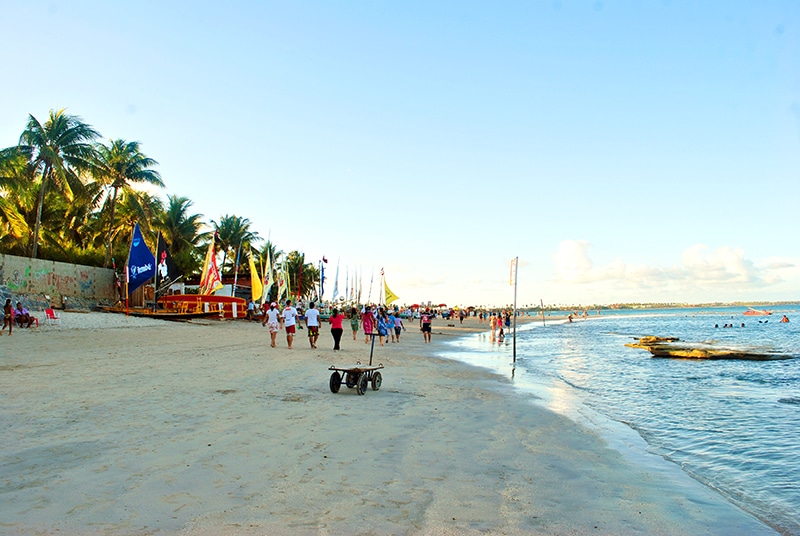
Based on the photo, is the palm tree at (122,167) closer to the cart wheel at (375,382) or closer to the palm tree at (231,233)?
the palm tree at (231,233)

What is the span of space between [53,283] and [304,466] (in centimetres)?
2830

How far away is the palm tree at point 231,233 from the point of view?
195 feet

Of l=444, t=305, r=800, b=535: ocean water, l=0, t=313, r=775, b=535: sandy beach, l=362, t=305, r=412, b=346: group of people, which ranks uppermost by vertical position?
l=362, t=305, r=412, b=346: group of people

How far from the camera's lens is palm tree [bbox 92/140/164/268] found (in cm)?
3950

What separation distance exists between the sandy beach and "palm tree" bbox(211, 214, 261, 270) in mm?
49934

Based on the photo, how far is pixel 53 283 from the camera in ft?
92.4

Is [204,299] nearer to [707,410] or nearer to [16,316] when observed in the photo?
[16,316]

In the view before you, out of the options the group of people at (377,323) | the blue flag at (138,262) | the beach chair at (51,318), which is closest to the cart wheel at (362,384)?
the group of people at (377,323)

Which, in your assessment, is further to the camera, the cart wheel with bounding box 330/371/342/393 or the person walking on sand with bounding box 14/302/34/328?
the person walking on sand with bounding box 14/302/34/328

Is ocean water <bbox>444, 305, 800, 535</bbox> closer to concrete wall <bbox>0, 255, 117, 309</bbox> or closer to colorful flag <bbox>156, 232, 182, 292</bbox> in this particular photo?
concrete wall <bbox>0, 255, 117, 309</bbox>

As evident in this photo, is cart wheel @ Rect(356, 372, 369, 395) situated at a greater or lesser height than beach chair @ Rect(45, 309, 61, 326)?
lesser

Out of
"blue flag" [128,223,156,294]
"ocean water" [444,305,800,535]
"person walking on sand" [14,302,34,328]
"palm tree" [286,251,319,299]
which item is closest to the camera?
"ocean water" [444,305,800,535]

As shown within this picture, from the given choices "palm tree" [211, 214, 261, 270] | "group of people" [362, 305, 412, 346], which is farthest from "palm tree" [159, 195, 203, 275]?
"group of people" [362, 305, 412, 346]

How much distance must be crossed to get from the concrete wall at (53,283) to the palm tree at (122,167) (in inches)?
282
